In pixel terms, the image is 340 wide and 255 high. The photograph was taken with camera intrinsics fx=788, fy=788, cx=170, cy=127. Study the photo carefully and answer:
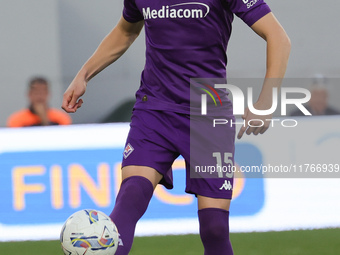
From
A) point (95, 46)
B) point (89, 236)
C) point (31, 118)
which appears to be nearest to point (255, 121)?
point (89, 236)

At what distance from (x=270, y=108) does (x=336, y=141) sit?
3.29m

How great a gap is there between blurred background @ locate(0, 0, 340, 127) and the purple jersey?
12.6 ft

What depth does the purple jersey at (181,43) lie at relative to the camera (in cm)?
363

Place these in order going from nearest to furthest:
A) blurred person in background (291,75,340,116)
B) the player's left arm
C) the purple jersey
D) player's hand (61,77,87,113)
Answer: the player's left arm
the purple jersey
player's hand (61,77,87,113)
blurred person in background (291,75,340,116)

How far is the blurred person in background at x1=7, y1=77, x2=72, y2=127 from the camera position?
7250mm

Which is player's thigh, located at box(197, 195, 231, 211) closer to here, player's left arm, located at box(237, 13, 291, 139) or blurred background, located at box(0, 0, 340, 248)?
player's left arm, located at box(237, 13, 291, 139)

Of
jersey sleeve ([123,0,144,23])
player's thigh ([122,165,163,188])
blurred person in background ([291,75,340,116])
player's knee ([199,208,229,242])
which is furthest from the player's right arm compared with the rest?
blurred person in background ([291,75,340,116])

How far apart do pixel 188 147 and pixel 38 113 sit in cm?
389

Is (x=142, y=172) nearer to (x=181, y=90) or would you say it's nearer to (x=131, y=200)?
(x=131, y=200)

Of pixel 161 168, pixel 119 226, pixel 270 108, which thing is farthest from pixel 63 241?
pixel 270 108

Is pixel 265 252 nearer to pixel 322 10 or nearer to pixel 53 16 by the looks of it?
pixel 322 10

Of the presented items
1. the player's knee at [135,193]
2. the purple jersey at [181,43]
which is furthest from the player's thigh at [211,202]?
the purple jersey at [181,43]

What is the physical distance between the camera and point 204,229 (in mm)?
3643

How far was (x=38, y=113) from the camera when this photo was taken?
7316 millimetres
